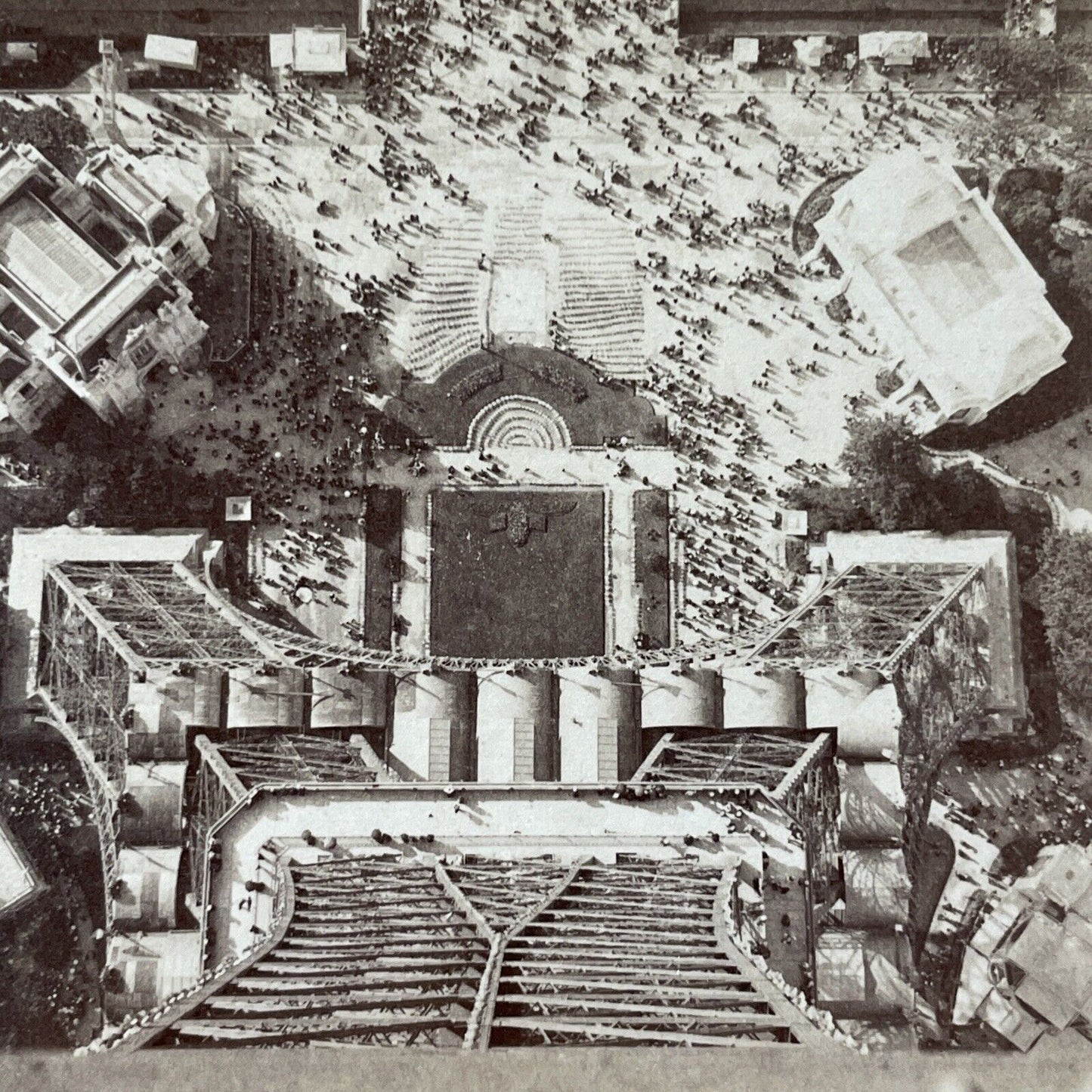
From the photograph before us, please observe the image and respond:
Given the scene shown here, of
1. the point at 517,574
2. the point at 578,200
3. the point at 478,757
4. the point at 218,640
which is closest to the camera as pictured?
the point at 478,757

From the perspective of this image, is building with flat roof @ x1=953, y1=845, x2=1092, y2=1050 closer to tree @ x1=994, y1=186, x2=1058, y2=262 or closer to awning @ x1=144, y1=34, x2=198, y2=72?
tree @ x1=994, y1=186, x2=1058, y2=262

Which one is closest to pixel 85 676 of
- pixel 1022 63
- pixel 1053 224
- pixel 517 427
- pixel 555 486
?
pixel 517 427

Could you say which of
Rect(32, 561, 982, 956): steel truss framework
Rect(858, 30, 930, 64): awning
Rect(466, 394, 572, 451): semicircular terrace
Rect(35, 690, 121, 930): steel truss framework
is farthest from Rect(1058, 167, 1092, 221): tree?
Rect(35, 690, 121, 930): steel truss framework

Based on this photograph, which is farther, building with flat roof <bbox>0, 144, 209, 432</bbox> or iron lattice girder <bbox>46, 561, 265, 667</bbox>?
building with flat roof <bbox>0, 144, 209, 432</bbox>

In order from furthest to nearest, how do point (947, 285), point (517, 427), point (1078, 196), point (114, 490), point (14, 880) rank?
point (517, 427), point (114, 490), point (1078, 196), point (947, 285), point (14, 880)

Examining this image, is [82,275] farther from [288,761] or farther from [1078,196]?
[1078,196]

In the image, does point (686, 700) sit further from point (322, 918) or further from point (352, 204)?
point (352, 204)
